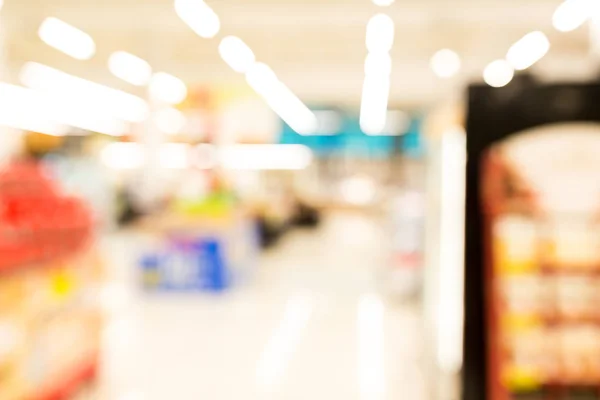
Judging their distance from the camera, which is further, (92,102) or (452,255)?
(92,102)

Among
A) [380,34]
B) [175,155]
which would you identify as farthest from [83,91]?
[380,34]

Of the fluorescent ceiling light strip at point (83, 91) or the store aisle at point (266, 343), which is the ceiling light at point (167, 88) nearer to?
the fluorescent ceiling light strip at point (83, 91)

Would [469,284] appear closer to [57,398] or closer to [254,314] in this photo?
[57,398]

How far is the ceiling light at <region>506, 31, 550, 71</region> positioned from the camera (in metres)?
10.1

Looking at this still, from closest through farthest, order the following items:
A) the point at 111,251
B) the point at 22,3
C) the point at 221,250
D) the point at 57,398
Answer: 1. the point at 57,398
2. the point at 22,3
3. the point at 221,250
4. the point at 111,251

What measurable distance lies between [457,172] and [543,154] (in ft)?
2.36

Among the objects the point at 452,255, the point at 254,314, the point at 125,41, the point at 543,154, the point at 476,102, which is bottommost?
the point at 254,314

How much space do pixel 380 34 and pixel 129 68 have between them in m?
5.55

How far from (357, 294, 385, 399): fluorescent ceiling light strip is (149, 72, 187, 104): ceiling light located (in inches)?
278

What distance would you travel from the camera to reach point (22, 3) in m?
7.70

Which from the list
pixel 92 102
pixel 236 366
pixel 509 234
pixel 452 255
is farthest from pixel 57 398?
pixel 92 102

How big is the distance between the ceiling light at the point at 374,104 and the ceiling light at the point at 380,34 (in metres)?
2.70

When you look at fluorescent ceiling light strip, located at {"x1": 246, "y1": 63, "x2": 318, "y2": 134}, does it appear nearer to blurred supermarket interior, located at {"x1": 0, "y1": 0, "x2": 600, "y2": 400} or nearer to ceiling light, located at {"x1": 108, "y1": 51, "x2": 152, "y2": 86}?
blurred supermarket interior, located at {"x1": 0, "y1": 0, "x2": 600, "y2": 400}

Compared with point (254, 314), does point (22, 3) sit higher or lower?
higher
